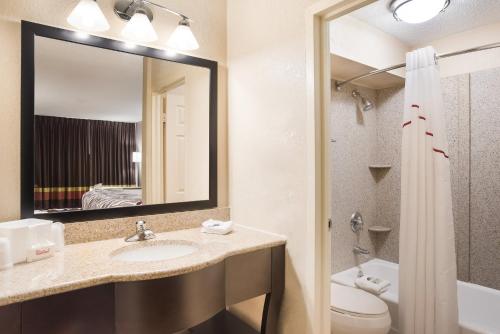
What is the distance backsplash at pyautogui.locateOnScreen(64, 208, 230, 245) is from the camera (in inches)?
56.7

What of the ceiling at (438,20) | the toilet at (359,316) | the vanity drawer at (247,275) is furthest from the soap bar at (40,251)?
the ceiling at (438,20)

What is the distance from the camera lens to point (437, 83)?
2.00 meters

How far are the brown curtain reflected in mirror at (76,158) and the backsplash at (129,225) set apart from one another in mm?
120

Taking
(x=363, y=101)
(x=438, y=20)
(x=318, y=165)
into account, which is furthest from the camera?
(x=363, y=101)

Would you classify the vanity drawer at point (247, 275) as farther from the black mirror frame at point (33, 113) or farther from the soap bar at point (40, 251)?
the soap bar at point (40, 251)

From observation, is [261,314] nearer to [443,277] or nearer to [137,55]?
[443,277]

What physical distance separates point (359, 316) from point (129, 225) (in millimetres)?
1393

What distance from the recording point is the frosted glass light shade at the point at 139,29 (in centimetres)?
154

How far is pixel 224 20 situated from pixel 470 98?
6.67 feet

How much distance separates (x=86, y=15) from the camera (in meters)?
1.39

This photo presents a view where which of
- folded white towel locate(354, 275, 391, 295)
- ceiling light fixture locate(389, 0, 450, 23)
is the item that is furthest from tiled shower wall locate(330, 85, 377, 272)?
ceiling light fixture locate(389, 0, 450, 23)

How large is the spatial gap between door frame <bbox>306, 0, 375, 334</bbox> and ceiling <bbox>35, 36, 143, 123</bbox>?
0.91m

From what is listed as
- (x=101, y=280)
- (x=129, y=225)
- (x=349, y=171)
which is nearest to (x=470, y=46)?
(x=349, y=171)

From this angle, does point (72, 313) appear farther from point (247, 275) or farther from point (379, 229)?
point (379, 229)
